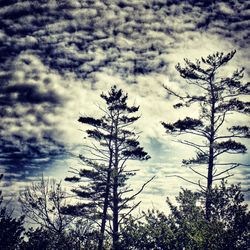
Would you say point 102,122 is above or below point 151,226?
above

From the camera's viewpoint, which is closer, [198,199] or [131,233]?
[131,233]

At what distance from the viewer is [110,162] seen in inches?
800

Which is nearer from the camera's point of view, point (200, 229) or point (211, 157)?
point (200, 229)

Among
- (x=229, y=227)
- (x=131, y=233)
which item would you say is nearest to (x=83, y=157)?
(x=131, y=233)

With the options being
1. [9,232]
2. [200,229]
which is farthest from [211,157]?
[9,232]

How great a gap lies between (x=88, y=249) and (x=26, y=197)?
261 inches

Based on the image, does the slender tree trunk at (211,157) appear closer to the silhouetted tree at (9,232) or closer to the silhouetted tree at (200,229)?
the silhouetted tree at (200,229)

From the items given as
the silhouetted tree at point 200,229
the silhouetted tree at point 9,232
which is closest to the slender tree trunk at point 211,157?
the silhouetted tree at point 200,229

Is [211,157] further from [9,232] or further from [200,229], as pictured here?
[9,232]

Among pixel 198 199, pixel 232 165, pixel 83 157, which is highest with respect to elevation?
pixel 83 157

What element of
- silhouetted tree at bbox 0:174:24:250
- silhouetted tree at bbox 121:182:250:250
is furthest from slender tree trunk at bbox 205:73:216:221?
silhouetted tree at bbox 0:174:24:250

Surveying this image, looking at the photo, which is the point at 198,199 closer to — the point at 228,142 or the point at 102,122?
the point at 228,142

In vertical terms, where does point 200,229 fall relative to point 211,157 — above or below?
below

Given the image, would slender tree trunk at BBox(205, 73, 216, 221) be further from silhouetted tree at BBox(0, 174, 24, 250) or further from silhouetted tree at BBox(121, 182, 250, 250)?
silhouetted tree at BBox(0, 174, 24, 250)
